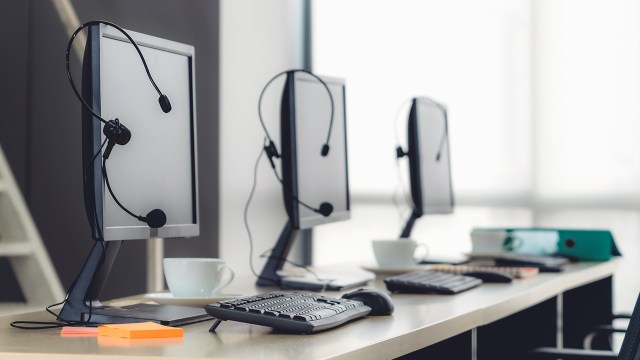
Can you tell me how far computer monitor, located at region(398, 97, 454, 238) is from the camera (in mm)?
2664

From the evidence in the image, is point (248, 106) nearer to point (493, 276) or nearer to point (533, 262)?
point (533, 262)

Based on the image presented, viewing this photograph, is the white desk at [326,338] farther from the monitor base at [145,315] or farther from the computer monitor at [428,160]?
the computer monitor at [428,160]

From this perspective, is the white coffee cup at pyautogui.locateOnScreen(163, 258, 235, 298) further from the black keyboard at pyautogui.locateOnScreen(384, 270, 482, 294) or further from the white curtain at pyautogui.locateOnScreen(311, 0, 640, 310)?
the white curtain at pyautogui.locateOnScreen(311, 0, 640, 310)

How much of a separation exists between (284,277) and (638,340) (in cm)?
114

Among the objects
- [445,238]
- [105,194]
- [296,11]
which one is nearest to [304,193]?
[105,194]

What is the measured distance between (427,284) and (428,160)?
100cm

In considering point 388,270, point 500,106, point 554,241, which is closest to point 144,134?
point 388,270

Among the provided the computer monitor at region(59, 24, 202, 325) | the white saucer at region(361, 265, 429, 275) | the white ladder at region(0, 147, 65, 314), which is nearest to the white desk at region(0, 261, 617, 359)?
the computer monitor at region(59, 24, 202, 325)

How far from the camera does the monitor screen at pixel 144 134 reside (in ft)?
4.46

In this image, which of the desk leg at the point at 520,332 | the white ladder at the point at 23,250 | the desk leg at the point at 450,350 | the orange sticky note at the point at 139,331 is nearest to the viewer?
the orange sticky note at the point at 139,331

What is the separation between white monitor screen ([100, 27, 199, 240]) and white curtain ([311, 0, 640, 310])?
3108mm

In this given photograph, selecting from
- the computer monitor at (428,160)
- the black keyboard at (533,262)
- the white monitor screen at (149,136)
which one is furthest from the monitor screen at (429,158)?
the white monitor screen at (149,136)

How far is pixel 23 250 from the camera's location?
2.92 meters

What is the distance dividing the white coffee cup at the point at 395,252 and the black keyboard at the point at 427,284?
0.34 metres
